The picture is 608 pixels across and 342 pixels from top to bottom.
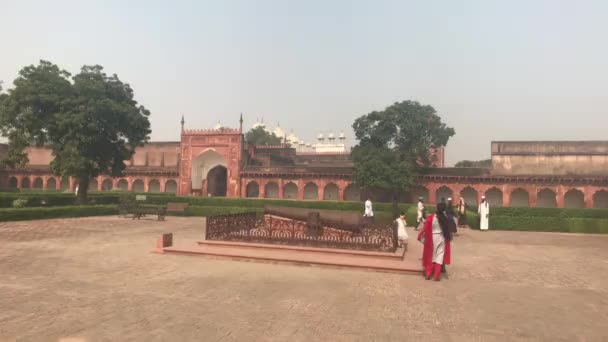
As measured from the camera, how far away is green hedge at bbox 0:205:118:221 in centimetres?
1695

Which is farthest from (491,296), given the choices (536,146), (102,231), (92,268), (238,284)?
(536,146)

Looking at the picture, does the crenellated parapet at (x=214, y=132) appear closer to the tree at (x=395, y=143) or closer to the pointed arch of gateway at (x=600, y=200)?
the tree at (x=395, y=143)

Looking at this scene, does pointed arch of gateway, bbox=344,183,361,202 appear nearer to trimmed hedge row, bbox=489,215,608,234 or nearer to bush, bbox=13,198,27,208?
trimmed hedge row, bbox=489,215,608,234

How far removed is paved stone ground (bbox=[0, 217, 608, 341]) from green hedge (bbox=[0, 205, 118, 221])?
7697 mm

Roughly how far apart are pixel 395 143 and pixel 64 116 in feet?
71.5

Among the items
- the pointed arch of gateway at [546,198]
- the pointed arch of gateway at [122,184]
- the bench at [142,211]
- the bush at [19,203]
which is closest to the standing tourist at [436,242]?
the bench at [142,211]

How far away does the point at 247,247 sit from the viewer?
35.0 ft

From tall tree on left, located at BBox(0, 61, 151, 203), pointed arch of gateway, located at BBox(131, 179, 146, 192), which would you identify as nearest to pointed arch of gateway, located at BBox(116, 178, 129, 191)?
pointed arch of gateway, located at BBox(131, 179, 146, 192)

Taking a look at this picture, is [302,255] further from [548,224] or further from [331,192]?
[331,192]

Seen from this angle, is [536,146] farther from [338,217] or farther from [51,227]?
[51,227]

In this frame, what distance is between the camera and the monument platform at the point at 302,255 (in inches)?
351

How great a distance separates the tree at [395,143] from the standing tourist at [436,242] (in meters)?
22.5

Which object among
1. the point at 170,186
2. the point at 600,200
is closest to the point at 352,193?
the point at 170,186

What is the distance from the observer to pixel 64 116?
2278cm
